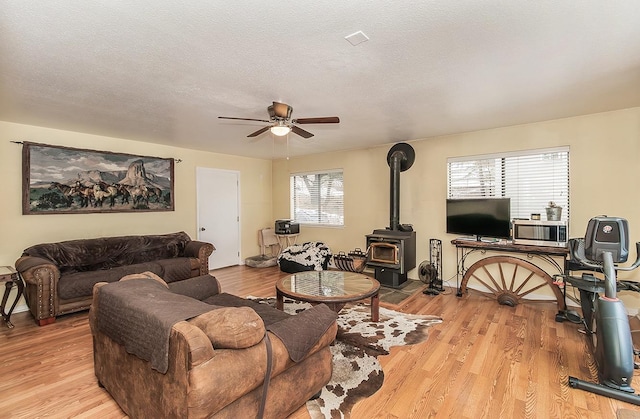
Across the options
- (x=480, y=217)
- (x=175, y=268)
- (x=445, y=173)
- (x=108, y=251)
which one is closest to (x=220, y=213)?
(x=175, y=268)

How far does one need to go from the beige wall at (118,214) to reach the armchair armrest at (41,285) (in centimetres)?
78

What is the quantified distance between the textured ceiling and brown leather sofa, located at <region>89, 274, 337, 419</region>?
161 cm

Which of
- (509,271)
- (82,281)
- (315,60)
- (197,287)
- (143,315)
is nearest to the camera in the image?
(143,315)

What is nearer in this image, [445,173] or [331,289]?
[331,289]

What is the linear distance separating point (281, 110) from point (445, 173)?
301 cm

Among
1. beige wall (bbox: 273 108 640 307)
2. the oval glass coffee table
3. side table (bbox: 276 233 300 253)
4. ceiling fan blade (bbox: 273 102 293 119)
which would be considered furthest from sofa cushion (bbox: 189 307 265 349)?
side table (bbox: 276 233 300 253)

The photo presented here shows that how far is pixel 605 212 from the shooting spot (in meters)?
3.65

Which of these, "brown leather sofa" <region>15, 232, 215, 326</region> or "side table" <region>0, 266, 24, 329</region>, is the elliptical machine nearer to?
"brown leather sofa" <region>15, 232, 215, 326</region>

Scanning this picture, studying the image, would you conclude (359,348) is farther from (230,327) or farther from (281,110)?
(281,110)

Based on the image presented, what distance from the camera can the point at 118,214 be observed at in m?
4.77

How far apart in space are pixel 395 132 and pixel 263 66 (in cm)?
271

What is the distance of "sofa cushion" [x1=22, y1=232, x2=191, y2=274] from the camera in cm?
389

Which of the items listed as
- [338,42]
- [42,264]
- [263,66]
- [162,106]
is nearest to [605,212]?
[338,42]

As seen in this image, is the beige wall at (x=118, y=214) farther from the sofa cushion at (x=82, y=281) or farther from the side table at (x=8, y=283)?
the sofa cushion at (x=82, y=281)
